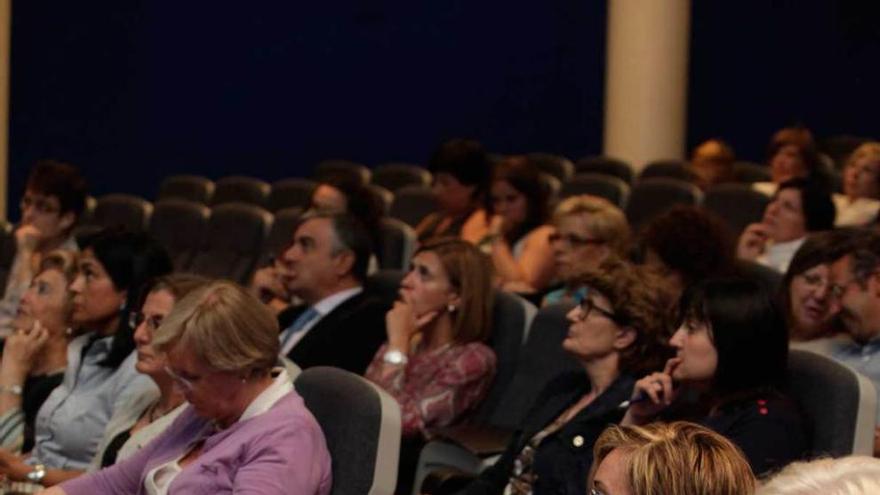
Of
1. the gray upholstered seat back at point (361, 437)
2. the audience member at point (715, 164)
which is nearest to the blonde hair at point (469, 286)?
the gray upholstered seat back at point (361, 437)

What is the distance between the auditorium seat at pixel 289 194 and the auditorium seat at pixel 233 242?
832 millimetres

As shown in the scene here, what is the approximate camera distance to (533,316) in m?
4.63

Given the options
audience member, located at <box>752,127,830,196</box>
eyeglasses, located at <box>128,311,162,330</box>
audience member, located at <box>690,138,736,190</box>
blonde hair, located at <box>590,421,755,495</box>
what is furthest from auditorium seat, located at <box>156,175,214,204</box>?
blonde hair, located at <box>590,421,755,495</box>

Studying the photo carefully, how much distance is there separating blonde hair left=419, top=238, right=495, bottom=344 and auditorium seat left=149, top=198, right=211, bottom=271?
358cm

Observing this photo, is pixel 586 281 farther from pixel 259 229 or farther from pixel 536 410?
pixel 259 229

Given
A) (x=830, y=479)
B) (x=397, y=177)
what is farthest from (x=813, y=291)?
(x=397, y=177)

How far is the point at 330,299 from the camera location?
5062 mm

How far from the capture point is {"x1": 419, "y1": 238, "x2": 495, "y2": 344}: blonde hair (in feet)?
15.1

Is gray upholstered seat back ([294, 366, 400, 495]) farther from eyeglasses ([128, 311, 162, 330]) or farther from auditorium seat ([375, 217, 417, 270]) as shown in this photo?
auditorium seat ([375, 217, 417, 270])

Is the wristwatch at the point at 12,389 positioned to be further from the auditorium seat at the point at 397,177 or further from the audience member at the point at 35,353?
the auditorium seat at the point at 397,177

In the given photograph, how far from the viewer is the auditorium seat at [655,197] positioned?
7.58 m

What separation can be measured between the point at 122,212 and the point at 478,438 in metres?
4.69

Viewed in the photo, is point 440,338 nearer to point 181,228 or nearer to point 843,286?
→ point 843,286

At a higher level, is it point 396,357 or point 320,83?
point 396,357
